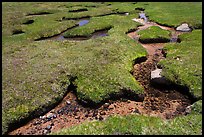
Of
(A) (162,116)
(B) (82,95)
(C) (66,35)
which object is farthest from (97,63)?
(C) (66,35)

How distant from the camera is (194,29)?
39.0 meters

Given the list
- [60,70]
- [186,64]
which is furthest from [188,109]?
[60,70]

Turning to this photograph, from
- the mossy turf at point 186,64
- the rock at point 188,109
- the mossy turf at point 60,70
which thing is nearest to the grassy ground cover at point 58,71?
the mossy turf at point 60,70

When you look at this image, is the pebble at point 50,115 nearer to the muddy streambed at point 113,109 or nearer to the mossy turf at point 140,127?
the muddy streambed at point 113,109

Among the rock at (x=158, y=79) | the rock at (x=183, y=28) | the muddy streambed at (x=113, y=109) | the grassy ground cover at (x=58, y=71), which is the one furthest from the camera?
the rock at (x=183, y=28)

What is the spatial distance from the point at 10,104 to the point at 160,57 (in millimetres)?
16695

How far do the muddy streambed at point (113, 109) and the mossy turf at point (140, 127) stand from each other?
5.47 ft

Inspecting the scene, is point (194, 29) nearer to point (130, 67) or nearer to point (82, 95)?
point (130, 67)

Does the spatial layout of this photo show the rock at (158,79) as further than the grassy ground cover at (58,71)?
Yes

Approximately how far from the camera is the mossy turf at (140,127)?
1505cm

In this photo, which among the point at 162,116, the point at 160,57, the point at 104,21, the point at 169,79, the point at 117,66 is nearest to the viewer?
the point at 162,116

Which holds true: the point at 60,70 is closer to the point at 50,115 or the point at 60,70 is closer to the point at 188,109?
the point at 50,115

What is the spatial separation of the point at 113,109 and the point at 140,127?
12.1 feet

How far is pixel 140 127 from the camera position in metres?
15.3
